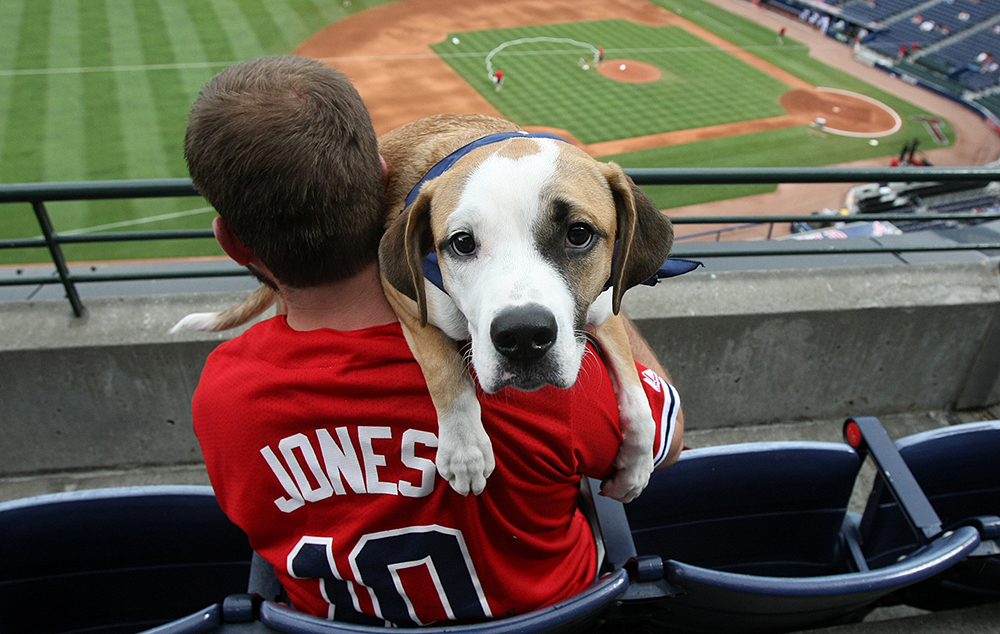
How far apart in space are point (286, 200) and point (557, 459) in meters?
0.85

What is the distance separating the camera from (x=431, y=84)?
27.4m

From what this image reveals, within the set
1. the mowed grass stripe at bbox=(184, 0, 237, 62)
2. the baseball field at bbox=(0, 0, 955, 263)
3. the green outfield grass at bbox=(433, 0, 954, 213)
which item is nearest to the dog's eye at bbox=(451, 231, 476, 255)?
the baseball field at bbox=(0, 0, 955, 263)

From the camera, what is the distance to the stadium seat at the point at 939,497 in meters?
2.09

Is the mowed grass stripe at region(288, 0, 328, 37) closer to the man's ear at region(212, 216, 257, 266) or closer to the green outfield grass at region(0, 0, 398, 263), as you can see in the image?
the green outfield grass at region(0, 0, 398, 263)

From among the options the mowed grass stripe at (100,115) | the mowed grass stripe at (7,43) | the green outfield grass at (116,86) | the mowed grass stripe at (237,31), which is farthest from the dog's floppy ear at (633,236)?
the mowed grass stripe at (237,31)

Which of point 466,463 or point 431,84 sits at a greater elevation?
point 466,463

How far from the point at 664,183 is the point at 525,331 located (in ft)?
7.08

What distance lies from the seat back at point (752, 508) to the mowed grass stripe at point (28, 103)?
2237 centimetres

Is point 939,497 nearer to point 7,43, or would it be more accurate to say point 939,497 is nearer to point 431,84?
point 431,84

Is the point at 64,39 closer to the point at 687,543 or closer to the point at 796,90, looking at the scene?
the point at 796,90

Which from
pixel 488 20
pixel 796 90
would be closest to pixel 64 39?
pixel 488 20

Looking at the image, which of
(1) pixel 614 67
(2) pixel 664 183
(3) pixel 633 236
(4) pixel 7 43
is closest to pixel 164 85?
(4) pixel 7 43

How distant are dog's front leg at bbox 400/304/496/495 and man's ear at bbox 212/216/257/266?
0.45 metres

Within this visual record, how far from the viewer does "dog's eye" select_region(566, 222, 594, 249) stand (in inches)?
68.1
